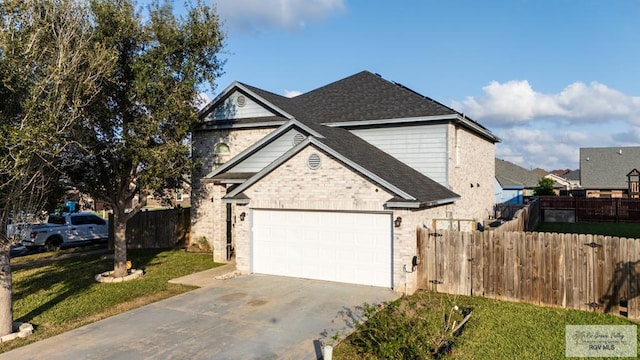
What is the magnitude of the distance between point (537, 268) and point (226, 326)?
7776mm

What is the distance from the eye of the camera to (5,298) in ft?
27.8

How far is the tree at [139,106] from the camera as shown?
1283 centimetres

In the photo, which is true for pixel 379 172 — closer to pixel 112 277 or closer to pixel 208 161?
pixel 112 277

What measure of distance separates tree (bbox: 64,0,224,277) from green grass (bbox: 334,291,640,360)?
9.05 metres

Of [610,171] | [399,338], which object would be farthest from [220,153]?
[610,171]

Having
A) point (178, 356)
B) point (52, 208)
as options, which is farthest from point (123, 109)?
point (178, 356)

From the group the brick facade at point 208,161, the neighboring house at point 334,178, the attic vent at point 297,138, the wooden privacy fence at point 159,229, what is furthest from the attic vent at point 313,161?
the wooden privacy fence at point 159,229

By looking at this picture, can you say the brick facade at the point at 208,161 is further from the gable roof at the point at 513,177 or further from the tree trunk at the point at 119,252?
the gable roof at the point at 513,177

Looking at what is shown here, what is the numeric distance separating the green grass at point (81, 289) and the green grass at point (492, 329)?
6303 millimetres

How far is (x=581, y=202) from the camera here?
32375 mm

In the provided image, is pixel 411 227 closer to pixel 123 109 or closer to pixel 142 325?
pixel 142 325

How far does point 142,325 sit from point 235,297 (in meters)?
2.70

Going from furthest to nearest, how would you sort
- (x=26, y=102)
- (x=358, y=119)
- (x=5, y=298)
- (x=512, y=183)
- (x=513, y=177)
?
(x=513, y=177), (x=512, y=183), (x=358, y=119), (x=5, y=298), (x=26, y=102)

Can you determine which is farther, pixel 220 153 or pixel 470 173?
pixel 470 173
